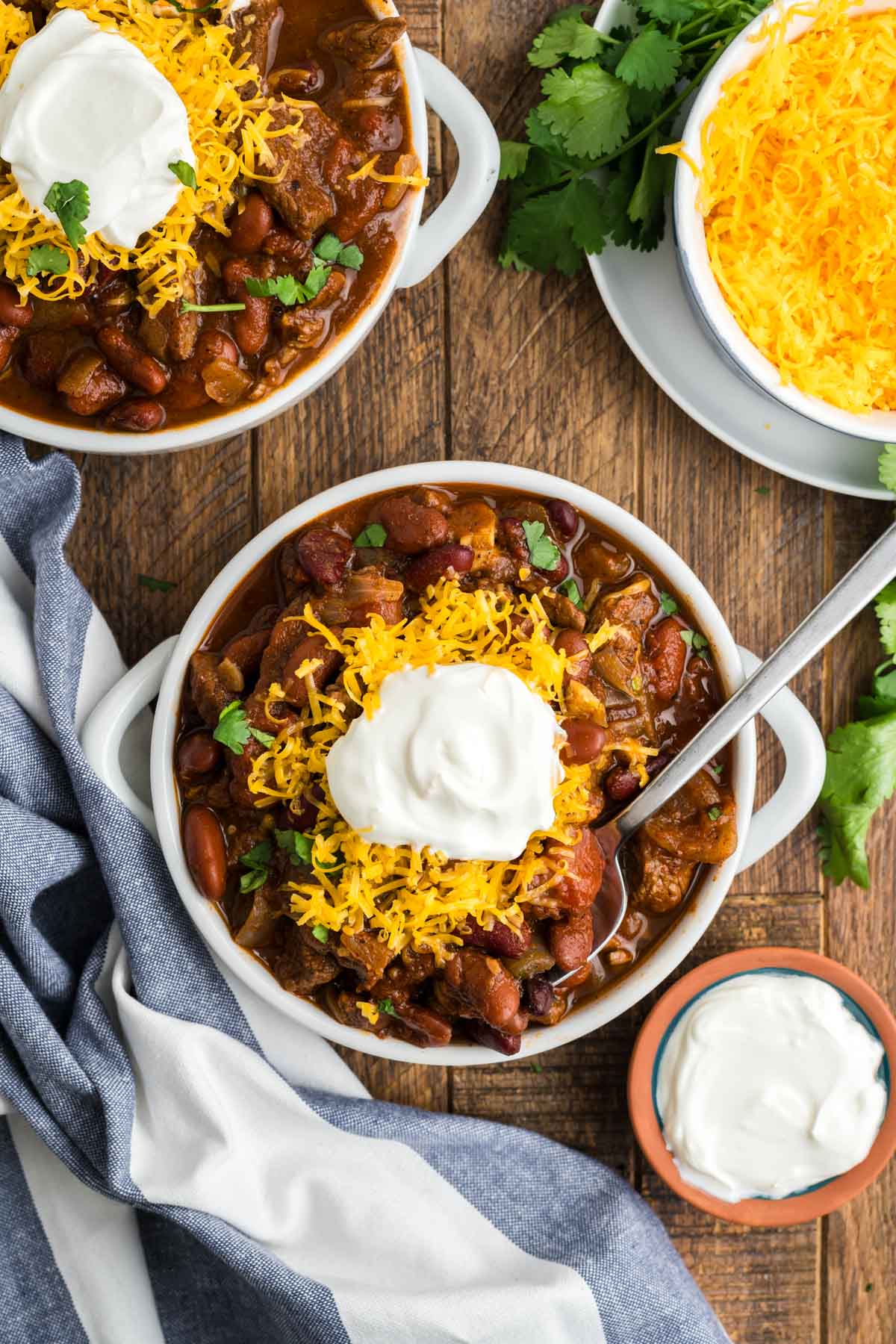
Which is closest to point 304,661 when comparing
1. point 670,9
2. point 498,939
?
point 498,939

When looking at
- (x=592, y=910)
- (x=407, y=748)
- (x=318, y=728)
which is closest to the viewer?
(x=407, y=748)

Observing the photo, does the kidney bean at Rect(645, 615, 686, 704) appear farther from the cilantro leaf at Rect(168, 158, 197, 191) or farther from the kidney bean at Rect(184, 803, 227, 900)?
the cilantro leaf at Rect(168, 158, 197, 191)

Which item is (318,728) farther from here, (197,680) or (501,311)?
(501,311)

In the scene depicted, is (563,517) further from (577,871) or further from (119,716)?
(119,716)

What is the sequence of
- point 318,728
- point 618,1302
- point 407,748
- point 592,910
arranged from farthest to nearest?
point 618,1302 → point 592,910 → point 318,728 → point 407,748

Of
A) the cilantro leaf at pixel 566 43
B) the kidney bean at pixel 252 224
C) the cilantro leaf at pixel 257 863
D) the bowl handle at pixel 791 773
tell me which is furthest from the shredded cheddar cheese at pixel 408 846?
the cilantro leaf at pixel 566 43

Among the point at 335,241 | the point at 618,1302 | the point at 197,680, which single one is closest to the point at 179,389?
the point at 335,241
